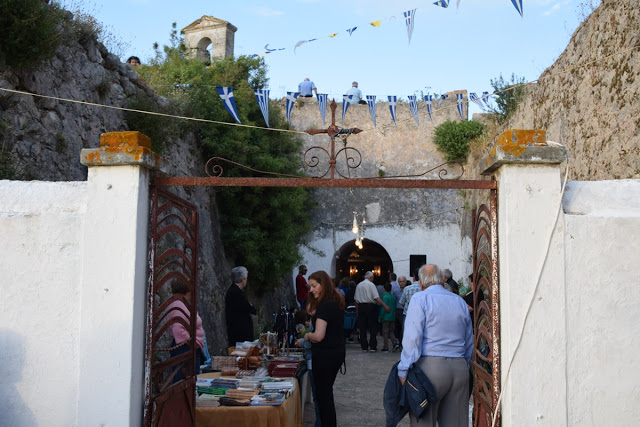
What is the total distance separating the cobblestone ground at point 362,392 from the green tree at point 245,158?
3105 millimetres

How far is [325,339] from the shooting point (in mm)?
5660

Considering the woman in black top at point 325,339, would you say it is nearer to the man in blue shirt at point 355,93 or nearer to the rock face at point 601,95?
the rock face at point 601,95

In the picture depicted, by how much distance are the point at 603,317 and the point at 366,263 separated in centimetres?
2107

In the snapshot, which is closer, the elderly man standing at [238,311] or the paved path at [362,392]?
the paved path at [362,392]

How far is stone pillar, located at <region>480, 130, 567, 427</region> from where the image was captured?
11.8 feet

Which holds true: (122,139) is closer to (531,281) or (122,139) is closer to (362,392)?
(531,281)

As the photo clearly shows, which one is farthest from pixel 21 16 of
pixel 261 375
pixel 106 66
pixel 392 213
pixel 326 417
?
pixel 392 213

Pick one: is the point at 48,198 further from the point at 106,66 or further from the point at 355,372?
the point at 355,372

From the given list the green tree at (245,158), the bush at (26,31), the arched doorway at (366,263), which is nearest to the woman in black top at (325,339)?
the bush at (26,31)

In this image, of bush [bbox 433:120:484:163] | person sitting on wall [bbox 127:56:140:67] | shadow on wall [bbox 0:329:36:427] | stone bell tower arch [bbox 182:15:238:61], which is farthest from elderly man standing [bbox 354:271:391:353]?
stone bell tower arch [bbox 182:15:238:61]

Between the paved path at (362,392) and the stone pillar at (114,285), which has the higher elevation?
the stone pillar at (114,285)

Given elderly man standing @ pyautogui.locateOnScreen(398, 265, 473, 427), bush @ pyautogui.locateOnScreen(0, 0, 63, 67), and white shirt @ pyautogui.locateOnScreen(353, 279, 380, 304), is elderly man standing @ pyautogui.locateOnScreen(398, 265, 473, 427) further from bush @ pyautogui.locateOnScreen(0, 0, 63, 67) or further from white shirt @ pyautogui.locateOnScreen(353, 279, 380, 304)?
white shirt @ pyautogui.locateOnScreen(353, 279, 380, 304)

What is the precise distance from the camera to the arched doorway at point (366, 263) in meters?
→ 23.6

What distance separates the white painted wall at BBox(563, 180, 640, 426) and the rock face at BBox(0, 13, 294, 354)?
192 inches
